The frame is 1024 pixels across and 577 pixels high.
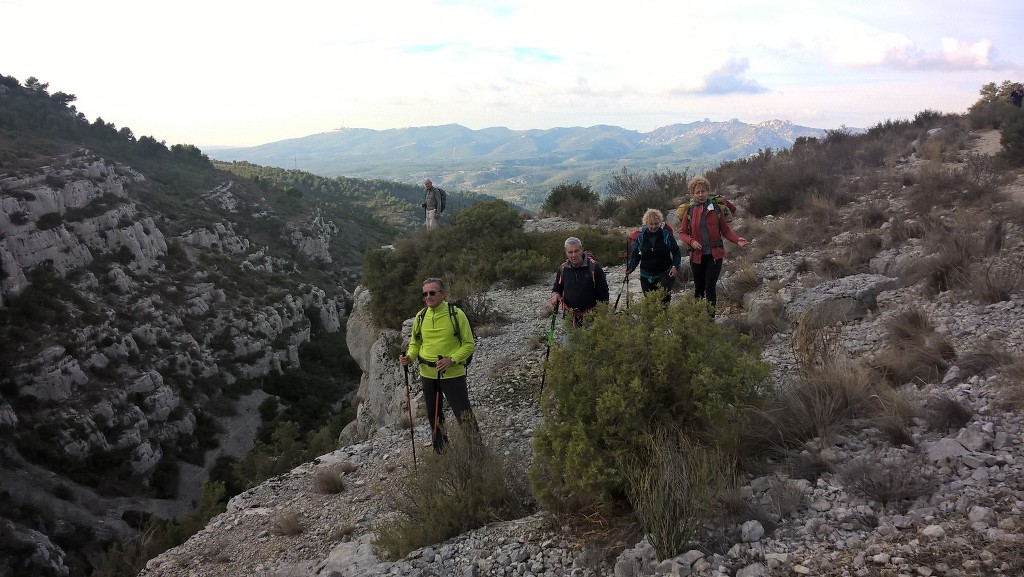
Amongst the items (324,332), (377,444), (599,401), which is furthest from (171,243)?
(599,401)

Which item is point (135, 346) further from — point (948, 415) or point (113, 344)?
point (948, 415)

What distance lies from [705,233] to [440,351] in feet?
11.4

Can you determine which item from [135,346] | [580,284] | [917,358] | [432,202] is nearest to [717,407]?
[917,358]

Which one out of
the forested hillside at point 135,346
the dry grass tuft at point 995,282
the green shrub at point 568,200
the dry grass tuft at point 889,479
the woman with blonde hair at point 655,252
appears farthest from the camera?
the forested hillside at point 135,346

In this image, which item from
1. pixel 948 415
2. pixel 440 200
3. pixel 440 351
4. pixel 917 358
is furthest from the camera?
pixel 440 200

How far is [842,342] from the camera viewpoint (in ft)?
18.7

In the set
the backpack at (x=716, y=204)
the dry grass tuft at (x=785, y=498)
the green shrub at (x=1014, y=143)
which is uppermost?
the green shrub at (x=1014, y=143)

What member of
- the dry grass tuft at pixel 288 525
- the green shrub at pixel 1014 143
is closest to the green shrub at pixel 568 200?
the green shrub at pixel 1014 143

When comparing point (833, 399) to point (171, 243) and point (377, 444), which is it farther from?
point (171, 243)

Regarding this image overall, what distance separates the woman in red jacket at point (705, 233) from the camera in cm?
645

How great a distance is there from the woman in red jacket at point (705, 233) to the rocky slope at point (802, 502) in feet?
3.58

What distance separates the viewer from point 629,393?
378 cm

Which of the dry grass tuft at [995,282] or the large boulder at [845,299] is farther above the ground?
the dry grass tuft at [995,282]

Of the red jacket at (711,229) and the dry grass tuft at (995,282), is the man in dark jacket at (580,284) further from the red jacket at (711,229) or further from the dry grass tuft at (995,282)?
the dry grass tuft at (995,282)
